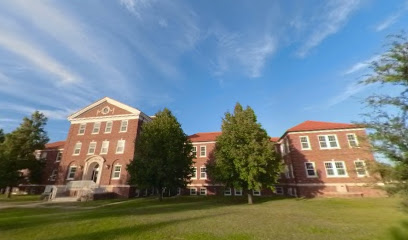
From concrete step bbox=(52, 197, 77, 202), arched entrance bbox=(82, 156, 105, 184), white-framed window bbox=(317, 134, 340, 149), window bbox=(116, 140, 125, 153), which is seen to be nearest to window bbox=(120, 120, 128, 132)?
window bbox=(116, 140, 125, 153)

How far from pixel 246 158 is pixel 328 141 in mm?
16107

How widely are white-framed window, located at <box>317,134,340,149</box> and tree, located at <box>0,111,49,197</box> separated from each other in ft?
160

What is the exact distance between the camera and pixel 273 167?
2311cm

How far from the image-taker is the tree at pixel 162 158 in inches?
922

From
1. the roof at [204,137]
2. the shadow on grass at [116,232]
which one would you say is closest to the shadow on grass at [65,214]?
the shadow on grass at [116,232]

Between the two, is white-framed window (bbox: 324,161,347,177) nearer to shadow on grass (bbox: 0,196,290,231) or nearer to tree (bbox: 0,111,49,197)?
shadow on grass (bbox: 0,196,290,231)

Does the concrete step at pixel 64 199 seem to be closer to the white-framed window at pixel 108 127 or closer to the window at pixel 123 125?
the white-framed window at pixel 108 127

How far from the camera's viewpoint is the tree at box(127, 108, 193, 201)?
2341cm

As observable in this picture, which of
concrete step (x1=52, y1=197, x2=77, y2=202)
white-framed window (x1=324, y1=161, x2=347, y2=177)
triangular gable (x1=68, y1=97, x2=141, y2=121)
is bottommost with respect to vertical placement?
concrete step (x1=52, y1=197, x2=77, y2=202)

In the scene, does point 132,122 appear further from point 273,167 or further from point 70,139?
point 273,167

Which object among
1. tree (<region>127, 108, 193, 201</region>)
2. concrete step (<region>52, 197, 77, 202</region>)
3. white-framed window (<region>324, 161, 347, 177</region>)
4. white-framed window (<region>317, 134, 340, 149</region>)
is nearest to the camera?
tree (<region>127, 108, 193, 201</region>)

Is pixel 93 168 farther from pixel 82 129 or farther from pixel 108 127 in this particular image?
pixel 82 129

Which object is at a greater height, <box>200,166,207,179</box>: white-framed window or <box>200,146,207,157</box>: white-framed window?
<box>200,146,207,157</box>: white-framed window

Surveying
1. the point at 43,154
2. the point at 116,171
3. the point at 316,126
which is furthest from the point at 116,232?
the point at 43,154
